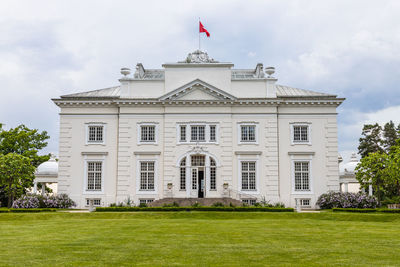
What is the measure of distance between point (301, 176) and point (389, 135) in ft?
73.8

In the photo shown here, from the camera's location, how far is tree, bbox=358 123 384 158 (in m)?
53.1

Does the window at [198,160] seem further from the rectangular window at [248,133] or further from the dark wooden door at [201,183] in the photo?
the rectangular window at [248,133]

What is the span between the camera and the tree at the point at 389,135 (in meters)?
52.8

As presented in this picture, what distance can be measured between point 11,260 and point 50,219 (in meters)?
15.5

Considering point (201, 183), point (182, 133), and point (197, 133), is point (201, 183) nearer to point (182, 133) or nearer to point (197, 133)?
point (197, 133)

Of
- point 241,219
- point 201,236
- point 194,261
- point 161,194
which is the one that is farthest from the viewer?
point 161,194

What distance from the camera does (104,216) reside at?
87.8ft

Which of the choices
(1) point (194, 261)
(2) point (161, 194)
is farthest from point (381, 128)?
(1) point (194, 261)

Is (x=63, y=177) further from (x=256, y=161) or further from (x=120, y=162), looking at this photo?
(x=256, y=161)

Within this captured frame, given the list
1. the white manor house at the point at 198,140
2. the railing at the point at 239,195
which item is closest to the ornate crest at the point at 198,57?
the white manor house at the point at 198,140

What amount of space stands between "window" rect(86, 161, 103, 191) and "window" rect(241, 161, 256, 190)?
12.2m

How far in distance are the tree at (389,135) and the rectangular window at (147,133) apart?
1209 inches

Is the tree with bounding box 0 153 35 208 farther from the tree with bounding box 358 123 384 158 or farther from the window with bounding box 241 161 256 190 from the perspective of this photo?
the tree with bounding box 358 123 384 158

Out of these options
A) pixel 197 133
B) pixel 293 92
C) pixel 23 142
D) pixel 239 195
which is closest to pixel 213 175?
pixel 239 195
